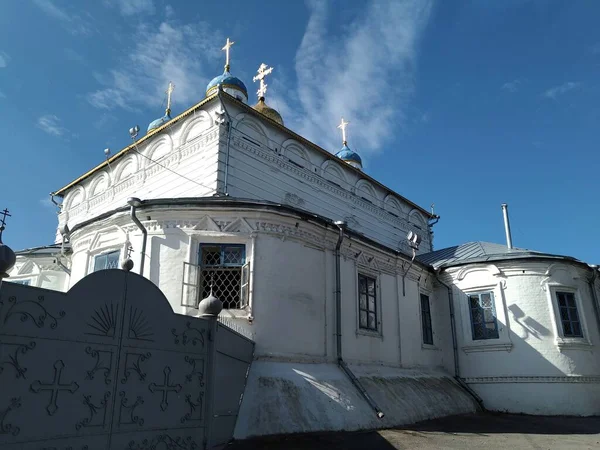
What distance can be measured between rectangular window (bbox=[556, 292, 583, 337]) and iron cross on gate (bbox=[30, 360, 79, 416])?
481 inches

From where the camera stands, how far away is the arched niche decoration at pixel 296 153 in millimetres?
15820

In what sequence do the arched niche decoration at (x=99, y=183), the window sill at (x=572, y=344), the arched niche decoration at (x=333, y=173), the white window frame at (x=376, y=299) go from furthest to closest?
the arched niche decoration at (x=99, y=183) < the arched niche decoration at (x=333, y=173) < the window sill at (x=572, y=344) < the white window frame at (x=376, y=299)

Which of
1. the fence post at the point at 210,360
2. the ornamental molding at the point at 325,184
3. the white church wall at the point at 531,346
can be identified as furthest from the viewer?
the ornamental molding at the point at 325,184

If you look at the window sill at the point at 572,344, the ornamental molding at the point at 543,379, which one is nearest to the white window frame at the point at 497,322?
the ornamental molding at the point at 543,379

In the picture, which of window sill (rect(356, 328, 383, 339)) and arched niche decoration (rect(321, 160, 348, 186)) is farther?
arched niche decoration (rect(321, 160, 348, 186))

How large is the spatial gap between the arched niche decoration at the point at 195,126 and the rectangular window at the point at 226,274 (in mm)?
6248

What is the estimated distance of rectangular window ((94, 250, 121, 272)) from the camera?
29.9ft

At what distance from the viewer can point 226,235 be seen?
8.67 meters

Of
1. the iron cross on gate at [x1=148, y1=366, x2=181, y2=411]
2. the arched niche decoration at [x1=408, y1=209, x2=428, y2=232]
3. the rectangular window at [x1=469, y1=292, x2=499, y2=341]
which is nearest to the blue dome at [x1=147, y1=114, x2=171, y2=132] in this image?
the arched niche decoration at [x1=408, y1=209, x2=428, y2=232]

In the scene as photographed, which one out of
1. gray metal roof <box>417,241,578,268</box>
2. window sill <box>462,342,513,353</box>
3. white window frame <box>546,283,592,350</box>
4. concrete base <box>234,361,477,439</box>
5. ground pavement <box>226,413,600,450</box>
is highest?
gray metal roof <box>417,241,578,268</box>

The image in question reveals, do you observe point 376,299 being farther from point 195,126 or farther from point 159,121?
point 159,121

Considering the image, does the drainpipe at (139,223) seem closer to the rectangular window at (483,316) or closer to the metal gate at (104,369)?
the metal gate at (104,369)

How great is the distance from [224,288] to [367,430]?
3.37 metres

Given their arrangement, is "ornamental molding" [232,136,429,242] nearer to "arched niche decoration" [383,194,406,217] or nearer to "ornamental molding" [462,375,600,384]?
"arched niche decoration" [383,194,406,217]
